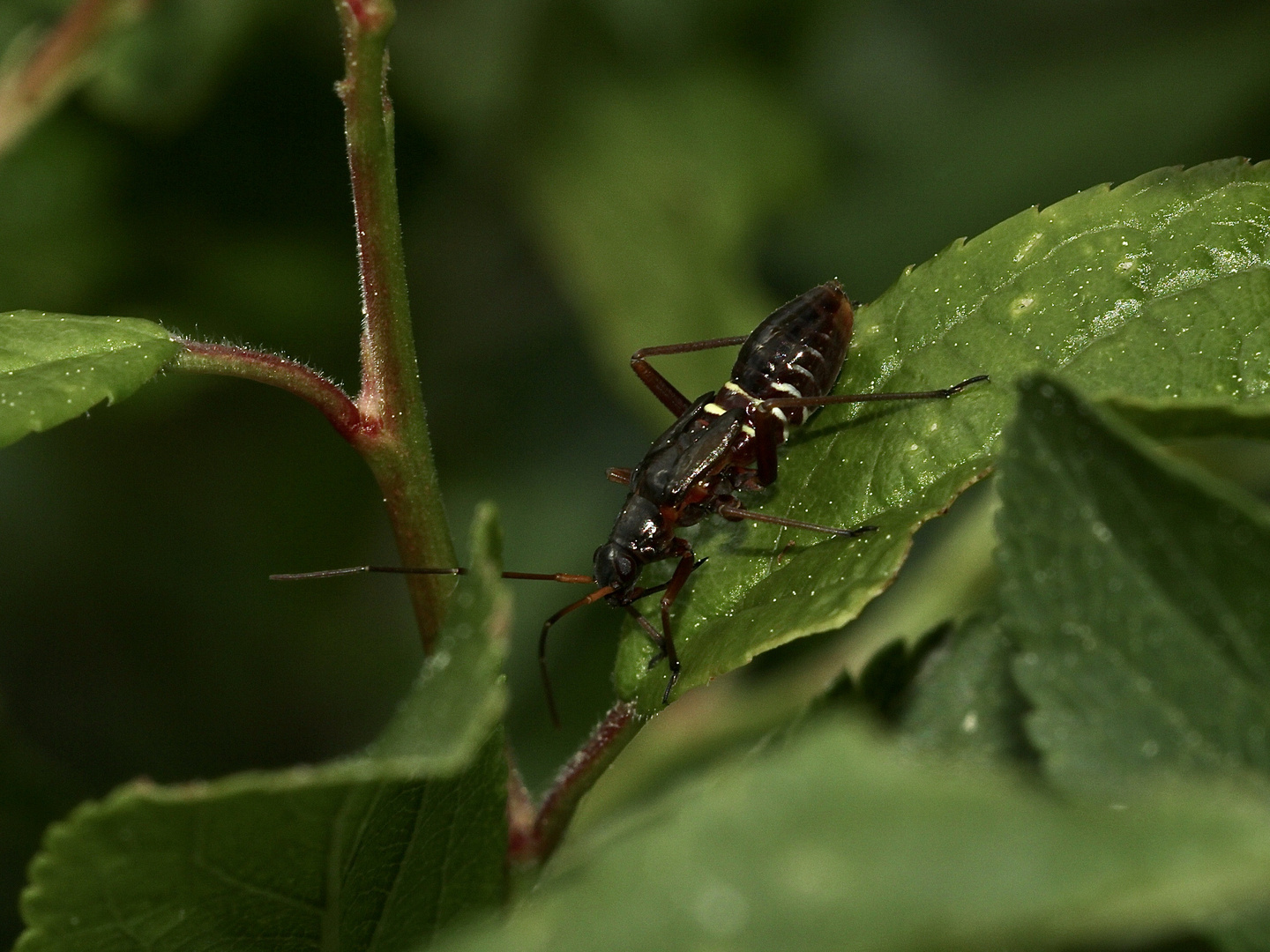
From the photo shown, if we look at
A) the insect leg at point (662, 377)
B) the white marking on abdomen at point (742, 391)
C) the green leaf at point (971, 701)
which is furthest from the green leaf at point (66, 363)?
the insect leg at point (662, 377)

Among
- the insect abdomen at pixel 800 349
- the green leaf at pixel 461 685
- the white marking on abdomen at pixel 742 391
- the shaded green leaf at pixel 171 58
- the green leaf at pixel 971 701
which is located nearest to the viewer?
the green leaf at pixel 461 685

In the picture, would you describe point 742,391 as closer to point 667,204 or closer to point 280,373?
point 667,204

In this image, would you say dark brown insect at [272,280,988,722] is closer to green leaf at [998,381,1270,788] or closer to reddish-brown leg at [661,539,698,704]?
reddish-brown leg at [661,539,698,704]

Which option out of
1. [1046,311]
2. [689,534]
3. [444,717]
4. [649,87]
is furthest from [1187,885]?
[649,87]

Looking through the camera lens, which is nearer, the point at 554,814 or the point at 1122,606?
the point at 1122,606

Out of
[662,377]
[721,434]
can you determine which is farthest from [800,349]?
[662,377]

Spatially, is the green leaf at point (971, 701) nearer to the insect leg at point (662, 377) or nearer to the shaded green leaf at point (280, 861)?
the shaded green leaf at point (280, 861)

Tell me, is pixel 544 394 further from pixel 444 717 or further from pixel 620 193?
pixel 444 717
